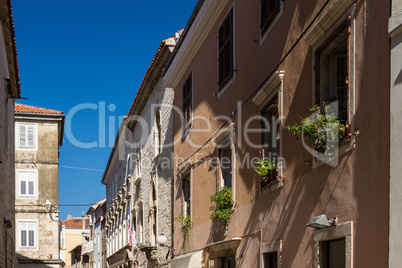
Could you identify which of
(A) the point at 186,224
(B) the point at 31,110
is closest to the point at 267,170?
(A) the point at 186,224

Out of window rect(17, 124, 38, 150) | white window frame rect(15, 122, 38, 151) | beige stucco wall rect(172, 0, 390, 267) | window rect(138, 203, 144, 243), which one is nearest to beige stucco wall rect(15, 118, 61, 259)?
white window frame rect(15, 122, 38, 151)

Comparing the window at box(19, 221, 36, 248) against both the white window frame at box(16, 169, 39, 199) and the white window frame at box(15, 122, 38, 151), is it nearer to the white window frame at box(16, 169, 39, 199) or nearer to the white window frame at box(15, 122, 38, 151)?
the white window frame at box(16, 169, 39, 199)

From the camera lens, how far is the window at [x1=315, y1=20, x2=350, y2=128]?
796 centimetres

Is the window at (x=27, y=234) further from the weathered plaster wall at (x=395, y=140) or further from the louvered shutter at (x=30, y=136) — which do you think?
the weathered plaster wall at (x=395, y=140)

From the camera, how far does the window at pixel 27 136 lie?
3578 centimetres

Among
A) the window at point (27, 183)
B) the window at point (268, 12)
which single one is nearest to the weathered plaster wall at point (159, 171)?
the window at point (27, 183)

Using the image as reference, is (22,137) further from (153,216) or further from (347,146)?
(347,146)

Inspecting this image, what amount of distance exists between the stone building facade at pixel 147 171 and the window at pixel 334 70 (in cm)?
1233

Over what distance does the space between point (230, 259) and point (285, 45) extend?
5407mm

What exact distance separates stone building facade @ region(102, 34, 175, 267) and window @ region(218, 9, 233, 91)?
6.20m

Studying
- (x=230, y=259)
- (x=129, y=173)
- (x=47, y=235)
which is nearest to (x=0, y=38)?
(x=230, y=259)

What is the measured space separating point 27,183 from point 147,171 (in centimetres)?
1193

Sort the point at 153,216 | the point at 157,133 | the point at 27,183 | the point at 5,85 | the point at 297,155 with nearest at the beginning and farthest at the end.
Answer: the point at 297,155, the point at 5,85, the point at 157,133, the point at 153,216, the point at 27,183

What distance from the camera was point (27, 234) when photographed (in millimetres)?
34875
